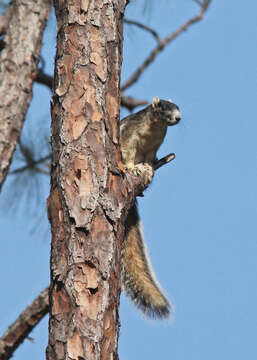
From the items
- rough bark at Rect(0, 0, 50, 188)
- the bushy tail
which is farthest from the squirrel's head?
rough bark at Rect(0, 0, 50, 188)

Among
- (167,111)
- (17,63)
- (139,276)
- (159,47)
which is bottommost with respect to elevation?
(139,276)

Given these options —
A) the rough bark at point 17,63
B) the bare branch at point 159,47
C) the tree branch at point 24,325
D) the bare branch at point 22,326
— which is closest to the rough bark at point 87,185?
the tree branch at point 24,325

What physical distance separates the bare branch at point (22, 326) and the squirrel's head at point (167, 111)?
1335 mm

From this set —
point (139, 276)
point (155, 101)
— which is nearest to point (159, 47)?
point (155, 101)

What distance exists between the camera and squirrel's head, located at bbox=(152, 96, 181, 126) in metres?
4.38

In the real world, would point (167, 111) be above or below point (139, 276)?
above

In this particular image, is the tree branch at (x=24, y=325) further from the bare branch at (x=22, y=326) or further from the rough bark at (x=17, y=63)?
the rough bark at (x=17, y=63)

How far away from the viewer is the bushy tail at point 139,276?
3.46 m

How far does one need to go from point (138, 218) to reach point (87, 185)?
1562mm

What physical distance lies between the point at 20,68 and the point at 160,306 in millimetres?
1832

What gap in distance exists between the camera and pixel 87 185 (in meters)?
2.73

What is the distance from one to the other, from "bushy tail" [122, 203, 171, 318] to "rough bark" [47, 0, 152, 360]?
2.26 ft

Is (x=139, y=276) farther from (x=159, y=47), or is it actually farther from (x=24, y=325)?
(x=159, y=47)

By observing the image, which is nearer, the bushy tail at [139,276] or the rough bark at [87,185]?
the rough bark at [87,185]
